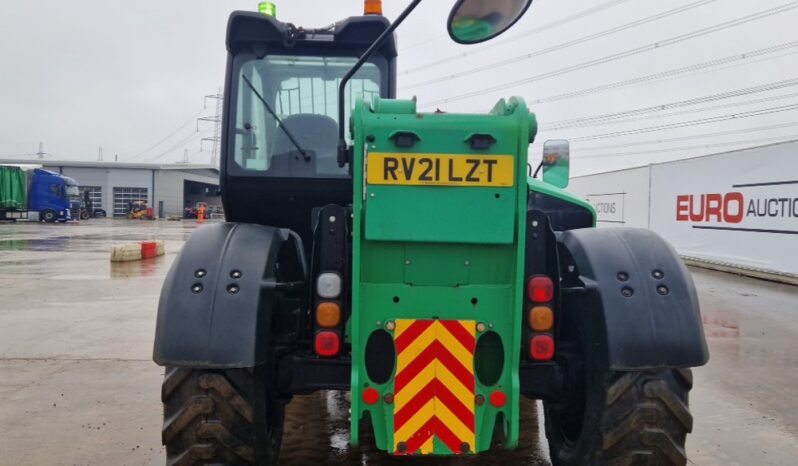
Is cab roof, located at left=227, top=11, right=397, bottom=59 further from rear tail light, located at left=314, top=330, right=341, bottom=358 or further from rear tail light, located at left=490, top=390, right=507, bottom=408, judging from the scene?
rear tail light, located at left=490, top=390, right=507, bottom=408

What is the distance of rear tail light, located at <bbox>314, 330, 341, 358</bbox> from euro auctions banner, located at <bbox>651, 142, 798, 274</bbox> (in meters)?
12.9

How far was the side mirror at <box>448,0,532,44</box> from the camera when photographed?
7.63 feet

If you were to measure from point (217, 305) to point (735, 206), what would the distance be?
15168 millimetres

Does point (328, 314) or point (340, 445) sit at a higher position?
point (328, 314)

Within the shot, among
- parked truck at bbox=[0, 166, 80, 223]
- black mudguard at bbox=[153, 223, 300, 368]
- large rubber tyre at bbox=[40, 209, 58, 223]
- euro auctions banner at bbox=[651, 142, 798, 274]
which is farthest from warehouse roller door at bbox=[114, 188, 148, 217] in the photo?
black mudguard at bbox=[153, 223, 300, 368]

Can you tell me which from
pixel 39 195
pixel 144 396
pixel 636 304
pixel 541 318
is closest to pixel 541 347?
pixel 541 318

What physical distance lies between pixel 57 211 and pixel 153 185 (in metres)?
15.0

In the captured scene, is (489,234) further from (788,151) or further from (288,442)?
(788,151)

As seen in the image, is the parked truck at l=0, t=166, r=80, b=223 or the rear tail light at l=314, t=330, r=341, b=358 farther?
the parked truck at l=0, t=166, r=80, b=223

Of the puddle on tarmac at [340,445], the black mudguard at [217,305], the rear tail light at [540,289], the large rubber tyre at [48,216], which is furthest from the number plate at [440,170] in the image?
the large rubber tyre at [48,216]

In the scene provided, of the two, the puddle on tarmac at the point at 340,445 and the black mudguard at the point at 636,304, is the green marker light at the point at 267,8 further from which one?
the puddle on tarmac at the point at 340,445

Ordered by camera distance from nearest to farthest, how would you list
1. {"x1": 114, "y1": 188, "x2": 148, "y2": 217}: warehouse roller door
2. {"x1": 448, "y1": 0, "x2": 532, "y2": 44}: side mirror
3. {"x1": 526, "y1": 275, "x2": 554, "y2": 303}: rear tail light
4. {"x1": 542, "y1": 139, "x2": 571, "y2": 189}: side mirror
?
1. {"x1": 448, "y1": 0, "x2": 532, "y2": 44}: side mirror
2. {"x1": 526, "y1": 275, "x2": 554, "y2": 303}: rear tail light
3. {"x1": 542, "y1": 139, "x2": 571, "y2": 189}: side mirror
4. {"x1": 114, "y1": 188, "x2": 148, "y2": 217}: warehouse roller door

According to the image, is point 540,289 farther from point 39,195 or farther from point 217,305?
point 39,195

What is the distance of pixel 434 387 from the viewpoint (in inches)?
104
